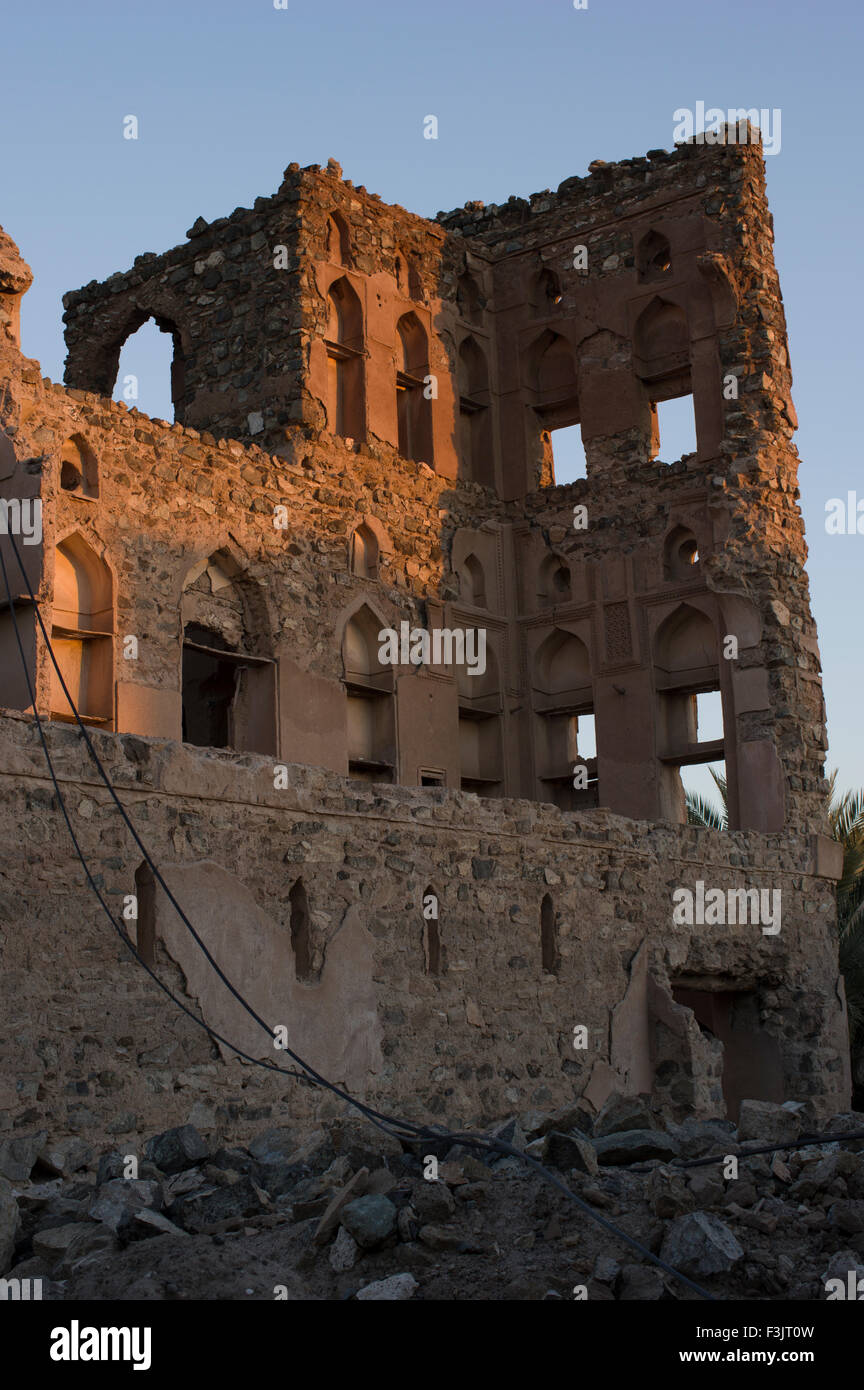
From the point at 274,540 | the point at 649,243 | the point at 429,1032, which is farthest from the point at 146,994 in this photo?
the point at 649,243

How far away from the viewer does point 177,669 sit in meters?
15.3

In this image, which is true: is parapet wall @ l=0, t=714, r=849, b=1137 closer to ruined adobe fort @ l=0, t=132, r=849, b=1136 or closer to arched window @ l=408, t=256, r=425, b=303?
ruined adobe fort @ l=0, t=132, r=849, b=1136

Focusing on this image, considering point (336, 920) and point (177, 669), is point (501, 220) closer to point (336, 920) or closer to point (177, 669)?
point (177, 669)

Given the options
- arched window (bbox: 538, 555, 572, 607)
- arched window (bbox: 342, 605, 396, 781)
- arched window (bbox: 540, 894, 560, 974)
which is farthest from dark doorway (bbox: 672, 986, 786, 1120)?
arched window (bbox: 538, 555, 572, 607)

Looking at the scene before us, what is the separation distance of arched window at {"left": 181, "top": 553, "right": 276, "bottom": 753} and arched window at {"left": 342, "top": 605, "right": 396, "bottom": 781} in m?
1.39

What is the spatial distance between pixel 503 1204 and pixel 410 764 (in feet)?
39.5

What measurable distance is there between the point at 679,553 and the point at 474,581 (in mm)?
2588

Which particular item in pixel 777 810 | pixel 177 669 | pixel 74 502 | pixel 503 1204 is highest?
pixel 74 502

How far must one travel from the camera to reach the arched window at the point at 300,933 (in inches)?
375

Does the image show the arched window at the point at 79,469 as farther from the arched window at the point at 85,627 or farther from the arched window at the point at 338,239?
the arched window at the point at 338,239

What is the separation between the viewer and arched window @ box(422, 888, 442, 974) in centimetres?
1048

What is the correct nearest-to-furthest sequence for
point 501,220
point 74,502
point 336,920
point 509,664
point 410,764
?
point 336,920 → point 74,502 → point 410,764 → point 509,664 → point 501,220

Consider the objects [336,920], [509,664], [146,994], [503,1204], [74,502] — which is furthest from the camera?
[509,664]

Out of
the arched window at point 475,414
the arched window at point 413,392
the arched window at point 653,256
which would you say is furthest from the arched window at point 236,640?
the arched window at point 653,256
